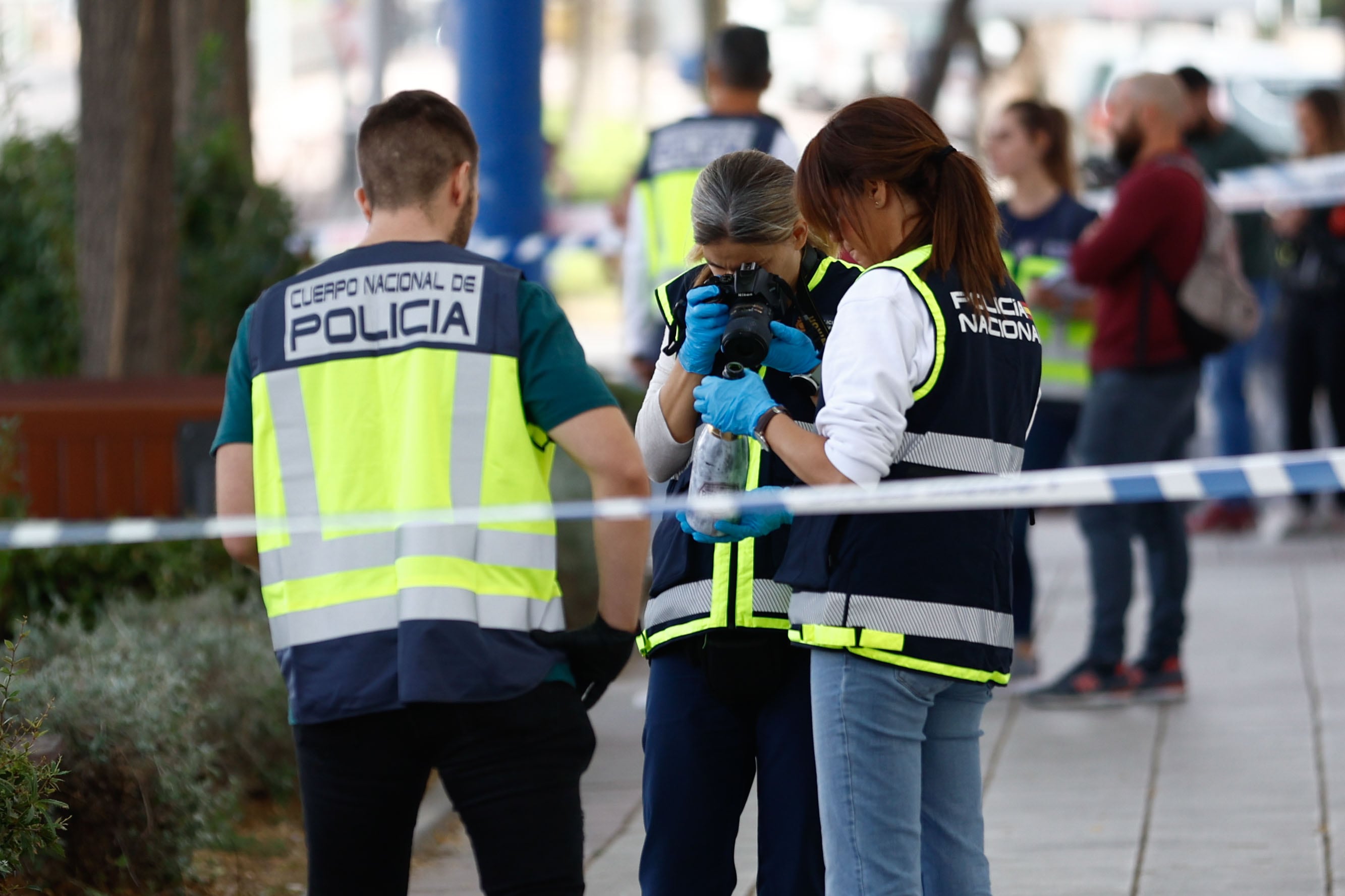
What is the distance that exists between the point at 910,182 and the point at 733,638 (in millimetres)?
820

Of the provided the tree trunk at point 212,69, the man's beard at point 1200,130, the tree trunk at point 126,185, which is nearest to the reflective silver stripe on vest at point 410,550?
the tree trunk at point 126,185

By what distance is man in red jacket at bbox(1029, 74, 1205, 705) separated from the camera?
6160mm

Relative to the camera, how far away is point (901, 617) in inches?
115

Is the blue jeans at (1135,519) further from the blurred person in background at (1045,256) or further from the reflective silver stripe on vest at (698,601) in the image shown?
the reflective silver stripe on vest at (698,601)

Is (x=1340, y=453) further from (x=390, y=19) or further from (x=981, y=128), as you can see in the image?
(x=981, y=128)

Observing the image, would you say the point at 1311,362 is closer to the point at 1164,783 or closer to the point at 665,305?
the point at 1164,783

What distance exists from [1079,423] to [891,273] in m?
3.99

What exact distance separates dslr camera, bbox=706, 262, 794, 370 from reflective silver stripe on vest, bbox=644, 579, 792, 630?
391 millimetres

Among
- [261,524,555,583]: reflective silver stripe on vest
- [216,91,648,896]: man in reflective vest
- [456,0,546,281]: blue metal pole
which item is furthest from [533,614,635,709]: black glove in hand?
[456,0,546,281]: blue metal pole

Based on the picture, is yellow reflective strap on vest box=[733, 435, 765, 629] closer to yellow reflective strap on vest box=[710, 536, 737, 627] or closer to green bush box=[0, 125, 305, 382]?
yellow reflective strap on vest box=[710, 536, 737, 627]

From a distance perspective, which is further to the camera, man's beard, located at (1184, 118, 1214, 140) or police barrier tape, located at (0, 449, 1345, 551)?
man's beard, located at (1184, 118, 1214, 140)

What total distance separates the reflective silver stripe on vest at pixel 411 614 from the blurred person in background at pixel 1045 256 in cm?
378

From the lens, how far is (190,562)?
5.94 meters

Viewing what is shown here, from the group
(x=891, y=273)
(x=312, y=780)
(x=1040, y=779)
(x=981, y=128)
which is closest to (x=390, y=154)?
(x=891, y=273)
